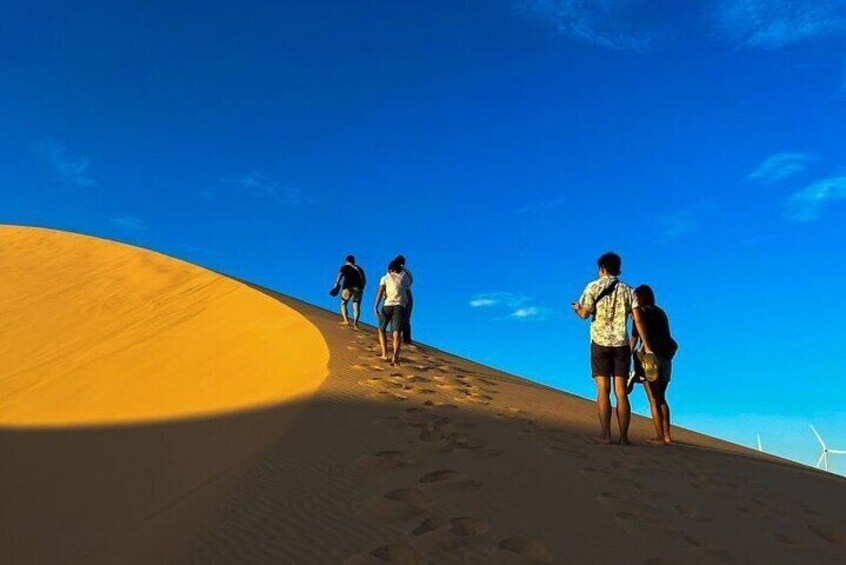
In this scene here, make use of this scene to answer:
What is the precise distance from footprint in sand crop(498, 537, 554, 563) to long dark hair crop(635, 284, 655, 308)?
3.80 metres

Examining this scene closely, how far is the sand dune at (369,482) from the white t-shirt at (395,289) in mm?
914

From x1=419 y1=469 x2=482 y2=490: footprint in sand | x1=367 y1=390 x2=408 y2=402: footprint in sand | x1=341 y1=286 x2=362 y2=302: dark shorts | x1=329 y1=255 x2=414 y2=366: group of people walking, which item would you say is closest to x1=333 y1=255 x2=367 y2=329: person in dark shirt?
x1=341 y1=286 x2=362 y2=302: dark shorts

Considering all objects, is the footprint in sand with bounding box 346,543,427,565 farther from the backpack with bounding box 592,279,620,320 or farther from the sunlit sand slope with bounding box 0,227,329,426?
the sunlit sand slope with bounding box 0,227,329,426

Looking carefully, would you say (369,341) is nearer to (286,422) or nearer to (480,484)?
(286,422)

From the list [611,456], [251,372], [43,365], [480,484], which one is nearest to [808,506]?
[611,456]

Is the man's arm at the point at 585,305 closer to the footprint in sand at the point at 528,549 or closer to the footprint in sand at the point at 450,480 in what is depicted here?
the footprint in sand at the point at 450,480

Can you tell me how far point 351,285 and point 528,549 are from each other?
32.5ft

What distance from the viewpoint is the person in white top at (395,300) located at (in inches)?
382

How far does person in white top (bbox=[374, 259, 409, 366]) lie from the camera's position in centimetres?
970

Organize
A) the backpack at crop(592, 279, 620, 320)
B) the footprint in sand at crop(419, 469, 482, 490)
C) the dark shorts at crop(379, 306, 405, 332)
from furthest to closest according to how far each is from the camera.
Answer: the dark shorts at crop(379, 306, 405, 332) → the backpack at crop(592, 279, 620, 320) → the footprint in sand at crop(419, 469, 482, 490)

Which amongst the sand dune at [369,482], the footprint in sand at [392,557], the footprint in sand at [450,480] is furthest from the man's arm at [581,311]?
the footprint in sand at [392,557]

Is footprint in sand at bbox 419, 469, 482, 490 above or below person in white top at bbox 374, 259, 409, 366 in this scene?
below

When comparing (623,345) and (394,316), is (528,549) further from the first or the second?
(394,316)

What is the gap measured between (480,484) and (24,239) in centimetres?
2436
